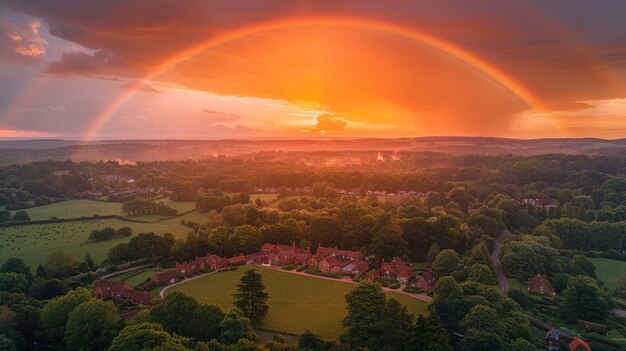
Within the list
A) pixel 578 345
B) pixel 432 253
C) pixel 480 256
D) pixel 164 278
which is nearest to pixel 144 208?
pixel 164 278

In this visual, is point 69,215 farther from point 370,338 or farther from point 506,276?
point 506,276

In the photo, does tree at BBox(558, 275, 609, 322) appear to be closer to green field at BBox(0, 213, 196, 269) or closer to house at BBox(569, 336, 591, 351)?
house at BBox(569, 336, 591, 351)

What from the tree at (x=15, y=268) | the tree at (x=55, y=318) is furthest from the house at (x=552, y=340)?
the tree at (x=15, y=268)

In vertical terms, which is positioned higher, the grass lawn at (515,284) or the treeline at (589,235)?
the treeline at (589,235)

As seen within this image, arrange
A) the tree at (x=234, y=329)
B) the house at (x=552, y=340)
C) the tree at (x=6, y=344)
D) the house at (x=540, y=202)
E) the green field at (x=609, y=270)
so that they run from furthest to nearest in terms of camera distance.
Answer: the house at (x=540, y=202) → the green field at (x=609, y=270) → the house at (x=552, y=340) → the tree at (x=234, y=329) → the tree at (x=6, y=344)

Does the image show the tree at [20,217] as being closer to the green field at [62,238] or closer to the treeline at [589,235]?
the green field at [62,238]

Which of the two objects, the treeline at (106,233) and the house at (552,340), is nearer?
the house at (552,340)

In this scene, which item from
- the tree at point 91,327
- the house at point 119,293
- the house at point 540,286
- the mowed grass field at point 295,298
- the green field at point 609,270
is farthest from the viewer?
the green field at point 609,270

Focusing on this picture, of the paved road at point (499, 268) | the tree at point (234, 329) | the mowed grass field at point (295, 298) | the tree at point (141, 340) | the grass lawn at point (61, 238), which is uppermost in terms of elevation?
the tree at point (141, 340)

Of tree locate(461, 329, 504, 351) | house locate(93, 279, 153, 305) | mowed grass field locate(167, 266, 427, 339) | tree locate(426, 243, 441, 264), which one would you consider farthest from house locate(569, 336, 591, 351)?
house locate(93, 279, 153, 305)

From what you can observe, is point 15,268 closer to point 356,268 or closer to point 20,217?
point 20,217
